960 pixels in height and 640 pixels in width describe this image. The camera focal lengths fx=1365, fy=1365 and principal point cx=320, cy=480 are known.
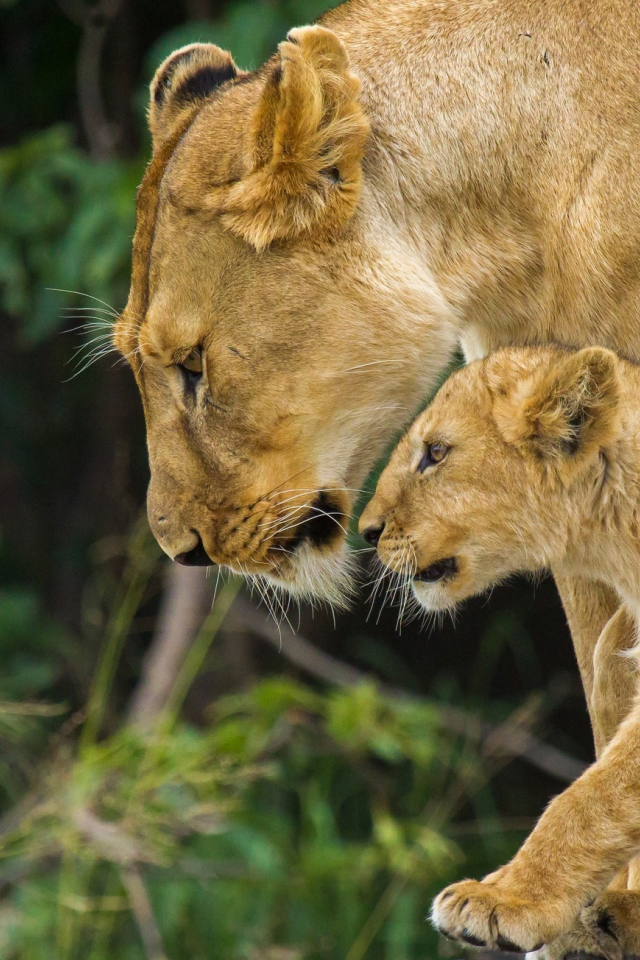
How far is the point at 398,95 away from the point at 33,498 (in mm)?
4780

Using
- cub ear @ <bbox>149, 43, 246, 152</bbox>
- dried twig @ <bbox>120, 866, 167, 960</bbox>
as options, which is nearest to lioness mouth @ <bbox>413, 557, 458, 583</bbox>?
cub ear @ <bbox>149, 43, 246, 152</bbox>

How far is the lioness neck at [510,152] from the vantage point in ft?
7.29

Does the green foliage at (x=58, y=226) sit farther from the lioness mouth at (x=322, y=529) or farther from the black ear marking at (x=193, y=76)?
the lioness mouth at (x=322, y=529)

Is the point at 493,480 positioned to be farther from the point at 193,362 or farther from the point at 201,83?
the point at 201,83

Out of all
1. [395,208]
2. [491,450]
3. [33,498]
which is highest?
[395,208]

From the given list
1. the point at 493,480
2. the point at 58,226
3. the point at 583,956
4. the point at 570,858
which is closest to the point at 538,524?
the point at 493,480

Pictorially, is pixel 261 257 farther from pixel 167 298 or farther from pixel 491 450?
pixel 491 450

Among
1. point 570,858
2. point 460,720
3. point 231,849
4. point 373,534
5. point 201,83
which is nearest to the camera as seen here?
point 570,858

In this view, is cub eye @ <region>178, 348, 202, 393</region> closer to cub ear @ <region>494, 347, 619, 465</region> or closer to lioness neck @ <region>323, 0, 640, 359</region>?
lioness neck @ <region>323, 0, 640, 359</region>

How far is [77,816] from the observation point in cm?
375

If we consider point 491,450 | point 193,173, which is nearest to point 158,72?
point 193,173

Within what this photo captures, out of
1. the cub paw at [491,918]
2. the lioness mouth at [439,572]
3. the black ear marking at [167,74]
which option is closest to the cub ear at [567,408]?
the lioness mouth at [439,572]

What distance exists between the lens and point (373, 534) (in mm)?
2416

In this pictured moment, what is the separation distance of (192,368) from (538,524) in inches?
25.9
